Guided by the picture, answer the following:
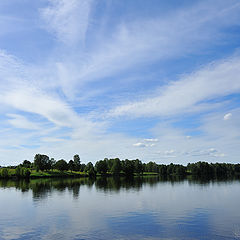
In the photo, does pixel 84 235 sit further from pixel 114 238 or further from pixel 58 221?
pixel 58 221

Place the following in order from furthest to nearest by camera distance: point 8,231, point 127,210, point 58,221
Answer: point 127,210 → point 58,221 → point 8,231

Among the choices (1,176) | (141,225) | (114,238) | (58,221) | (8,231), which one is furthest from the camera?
(1,176)

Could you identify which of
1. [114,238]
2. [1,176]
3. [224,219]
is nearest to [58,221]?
[114,238]

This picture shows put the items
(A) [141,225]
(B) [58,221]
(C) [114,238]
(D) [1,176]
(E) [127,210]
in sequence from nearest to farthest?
1. (C) [114,238]
2. (A) [141,225]
3. (B) [58,221]
4. (E) [127,210]
5. (D) [1,176]

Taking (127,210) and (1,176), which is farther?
(1,176)

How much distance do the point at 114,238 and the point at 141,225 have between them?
8988 mm

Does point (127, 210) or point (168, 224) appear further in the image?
point (127, 210)

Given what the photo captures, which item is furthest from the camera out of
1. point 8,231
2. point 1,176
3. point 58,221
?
point 1,176

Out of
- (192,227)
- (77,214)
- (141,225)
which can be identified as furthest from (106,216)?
(192,227)

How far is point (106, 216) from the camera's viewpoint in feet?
175

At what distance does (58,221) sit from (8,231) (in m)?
9.76

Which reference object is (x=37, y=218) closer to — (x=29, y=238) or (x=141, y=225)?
(x=29, y=238)

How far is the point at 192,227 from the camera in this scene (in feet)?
141

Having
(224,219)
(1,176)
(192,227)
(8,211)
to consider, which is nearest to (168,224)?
(192,227)
